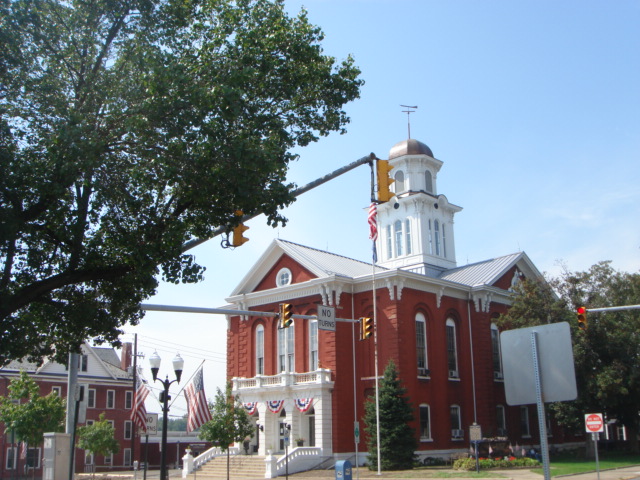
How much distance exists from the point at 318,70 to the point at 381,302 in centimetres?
2727

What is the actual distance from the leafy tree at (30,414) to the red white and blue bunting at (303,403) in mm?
17227

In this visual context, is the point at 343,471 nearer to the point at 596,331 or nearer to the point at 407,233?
the point at 596,331

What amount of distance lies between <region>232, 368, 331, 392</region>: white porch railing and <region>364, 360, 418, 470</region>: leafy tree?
3.80 metres

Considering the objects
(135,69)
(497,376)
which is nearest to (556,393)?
(135,69)

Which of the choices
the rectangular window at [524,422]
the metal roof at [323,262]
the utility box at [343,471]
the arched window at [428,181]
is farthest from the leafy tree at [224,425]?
the arched window at [428,181]

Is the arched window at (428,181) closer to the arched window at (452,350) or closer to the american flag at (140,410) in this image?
the arched window at (452,350)

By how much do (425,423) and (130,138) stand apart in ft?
107

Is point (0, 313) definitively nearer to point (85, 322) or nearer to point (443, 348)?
point (85, 322)

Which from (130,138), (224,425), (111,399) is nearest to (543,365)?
(130,138)

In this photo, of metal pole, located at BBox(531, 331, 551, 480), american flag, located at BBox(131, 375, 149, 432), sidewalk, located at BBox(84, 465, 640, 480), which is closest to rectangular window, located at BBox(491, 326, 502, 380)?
sidewalk, located at BBox(84, 465, 640, 480)

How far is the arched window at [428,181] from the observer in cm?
5450

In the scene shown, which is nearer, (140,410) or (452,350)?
(140,410)

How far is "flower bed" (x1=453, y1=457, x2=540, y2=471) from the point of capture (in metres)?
37.4

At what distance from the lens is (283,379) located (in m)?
44.3
